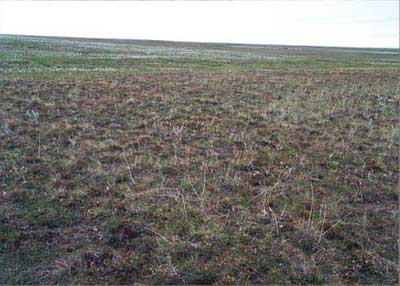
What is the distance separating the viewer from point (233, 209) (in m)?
5.76

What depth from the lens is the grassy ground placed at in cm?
443

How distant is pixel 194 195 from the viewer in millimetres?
6207

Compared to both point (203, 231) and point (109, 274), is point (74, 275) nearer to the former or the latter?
point (109, 274)

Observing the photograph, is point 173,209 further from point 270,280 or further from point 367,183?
point 367,183

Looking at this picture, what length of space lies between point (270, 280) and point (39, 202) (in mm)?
3994

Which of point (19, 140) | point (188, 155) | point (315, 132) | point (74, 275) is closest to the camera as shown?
point (74, 275)

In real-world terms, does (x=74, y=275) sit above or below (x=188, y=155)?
below

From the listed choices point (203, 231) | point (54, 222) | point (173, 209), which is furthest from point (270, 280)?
point (54, 222)

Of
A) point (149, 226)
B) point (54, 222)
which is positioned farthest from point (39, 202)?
point (149, 226)

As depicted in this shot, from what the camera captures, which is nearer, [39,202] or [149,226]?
[149,226]

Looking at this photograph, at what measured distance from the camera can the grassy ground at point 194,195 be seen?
443cm

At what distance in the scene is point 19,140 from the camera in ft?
28.3

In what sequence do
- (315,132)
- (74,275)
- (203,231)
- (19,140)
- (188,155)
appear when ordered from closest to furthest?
1. (74,275)
2. (203,231)
3. (188,155)
4. (19,140)
5. (315,132)

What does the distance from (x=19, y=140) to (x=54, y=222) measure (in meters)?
4.27
